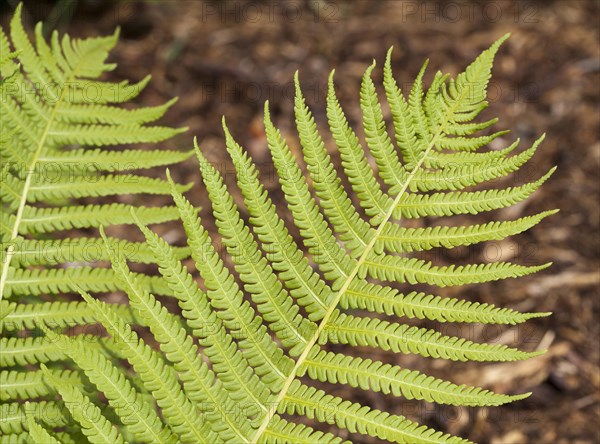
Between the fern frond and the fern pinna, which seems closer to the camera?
the fern pinna

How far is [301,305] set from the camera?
131cm

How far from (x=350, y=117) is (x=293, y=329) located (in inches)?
127

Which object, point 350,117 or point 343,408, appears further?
point 350,117

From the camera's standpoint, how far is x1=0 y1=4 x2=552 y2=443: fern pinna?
1.22 meters

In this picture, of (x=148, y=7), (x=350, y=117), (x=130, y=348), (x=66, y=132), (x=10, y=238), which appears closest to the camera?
(x=130, y=348)

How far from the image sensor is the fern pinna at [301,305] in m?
1.22

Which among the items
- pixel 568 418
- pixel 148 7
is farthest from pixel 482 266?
pixel 148 7

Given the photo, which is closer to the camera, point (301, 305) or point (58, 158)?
point (301, 305)

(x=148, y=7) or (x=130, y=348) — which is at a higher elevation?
(x=148, y=7)

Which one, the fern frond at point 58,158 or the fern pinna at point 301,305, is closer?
the fern pinna at point 301,305

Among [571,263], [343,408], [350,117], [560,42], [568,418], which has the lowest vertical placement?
[343,408]

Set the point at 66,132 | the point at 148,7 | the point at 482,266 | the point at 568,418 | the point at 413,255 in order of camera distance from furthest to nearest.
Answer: the point at 148,7 → the point at 413,255 → the point at 568,418 → the point at 66,132 → the point at 482,266

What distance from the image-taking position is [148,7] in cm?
498

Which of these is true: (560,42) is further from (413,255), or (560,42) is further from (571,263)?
(413,255)
